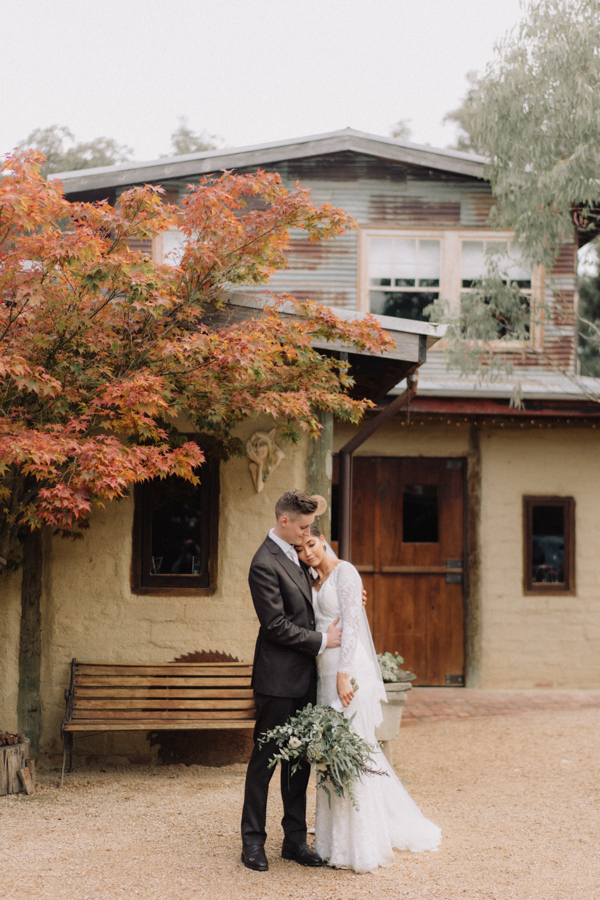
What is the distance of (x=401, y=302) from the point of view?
1132 cm

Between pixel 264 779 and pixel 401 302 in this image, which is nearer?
pixel 264 779

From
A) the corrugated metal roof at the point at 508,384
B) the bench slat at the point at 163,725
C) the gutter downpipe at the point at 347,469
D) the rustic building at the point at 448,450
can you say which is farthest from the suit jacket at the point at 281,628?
the corrugated metal roof at the point at 508,384

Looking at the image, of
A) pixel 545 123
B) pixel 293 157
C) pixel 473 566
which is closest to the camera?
pixel 545 123

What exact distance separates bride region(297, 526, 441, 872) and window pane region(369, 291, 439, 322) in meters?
7.09

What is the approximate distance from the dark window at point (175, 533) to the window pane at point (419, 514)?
399 cm

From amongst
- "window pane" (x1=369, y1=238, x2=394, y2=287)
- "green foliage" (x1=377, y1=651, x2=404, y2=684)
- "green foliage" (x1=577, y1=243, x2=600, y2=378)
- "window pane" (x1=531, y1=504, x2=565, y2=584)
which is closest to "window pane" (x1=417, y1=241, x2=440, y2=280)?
"window pane" (x1=369, y1=238, x2=394, y2=287)

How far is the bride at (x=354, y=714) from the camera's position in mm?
4363

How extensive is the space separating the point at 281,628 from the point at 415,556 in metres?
6.20

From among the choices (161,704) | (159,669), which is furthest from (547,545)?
(161,704)

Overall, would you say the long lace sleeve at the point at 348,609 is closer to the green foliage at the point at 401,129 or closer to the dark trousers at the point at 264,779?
the dark trousers at the point at 264,779

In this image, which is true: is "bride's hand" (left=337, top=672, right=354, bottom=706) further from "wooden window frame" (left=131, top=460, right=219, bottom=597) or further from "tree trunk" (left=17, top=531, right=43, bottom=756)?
"tree trunk" (left=17, top=531, right=43, bottom=756)

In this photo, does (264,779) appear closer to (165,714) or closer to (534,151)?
(165,714)

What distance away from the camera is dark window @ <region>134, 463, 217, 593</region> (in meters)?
6.89

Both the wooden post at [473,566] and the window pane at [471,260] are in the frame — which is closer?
the wooden post at [473,566]
